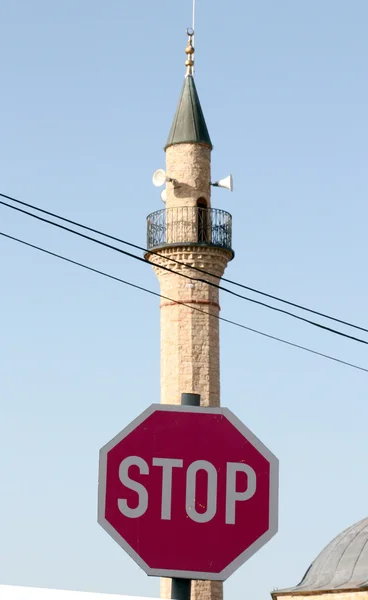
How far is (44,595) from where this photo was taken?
5.64 metres

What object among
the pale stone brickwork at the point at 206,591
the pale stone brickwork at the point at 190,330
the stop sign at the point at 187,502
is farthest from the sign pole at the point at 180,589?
the pale stone brickwork at the point at 190,330

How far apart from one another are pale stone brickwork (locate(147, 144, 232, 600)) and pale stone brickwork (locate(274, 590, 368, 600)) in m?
1.78

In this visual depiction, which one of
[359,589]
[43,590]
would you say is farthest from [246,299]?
[359,589]

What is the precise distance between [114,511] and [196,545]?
34cm

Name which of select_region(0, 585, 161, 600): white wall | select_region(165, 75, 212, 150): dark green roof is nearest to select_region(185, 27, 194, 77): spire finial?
select_region(165, 75, 212, 150): dark green roof

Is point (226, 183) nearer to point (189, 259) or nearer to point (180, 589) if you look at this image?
point (189, 259)

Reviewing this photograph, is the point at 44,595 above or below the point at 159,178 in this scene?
below

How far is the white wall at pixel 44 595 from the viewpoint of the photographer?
18.2 ft

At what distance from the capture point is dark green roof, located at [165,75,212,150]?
34.3 m

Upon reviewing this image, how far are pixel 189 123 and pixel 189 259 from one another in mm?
3802

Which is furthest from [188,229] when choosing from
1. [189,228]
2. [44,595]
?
[44,595]

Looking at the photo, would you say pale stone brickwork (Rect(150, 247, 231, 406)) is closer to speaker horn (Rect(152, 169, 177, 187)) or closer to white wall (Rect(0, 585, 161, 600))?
speaker horn (Rect(152, 169, 177, 187))

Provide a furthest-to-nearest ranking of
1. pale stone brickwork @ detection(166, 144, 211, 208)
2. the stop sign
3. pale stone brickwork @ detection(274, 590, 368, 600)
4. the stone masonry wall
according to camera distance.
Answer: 1. pale stone brickwork @ detection(166, 144, 211, 208)
2. the stone masonry wall
3. pale stone brickwork @ detection(274, 590, 368, 600)
4. the stop sign

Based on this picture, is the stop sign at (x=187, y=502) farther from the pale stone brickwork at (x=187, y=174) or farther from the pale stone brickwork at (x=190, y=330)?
the pale stone brickwork at (x=187, y=174)
